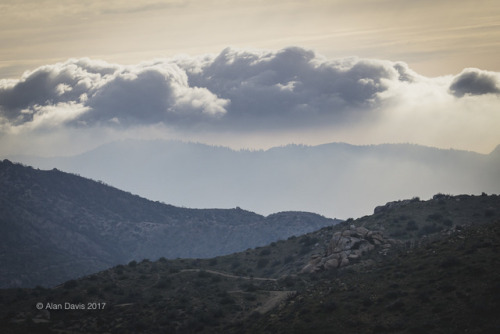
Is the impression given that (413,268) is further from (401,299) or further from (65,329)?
(65,329)

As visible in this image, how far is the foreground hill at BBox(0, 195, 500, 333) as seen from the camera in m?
68.5

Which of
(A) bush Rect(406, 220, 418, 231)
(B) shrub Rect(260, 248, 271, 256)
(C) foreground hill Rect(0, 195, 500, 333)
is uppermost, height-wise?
(A) bush Rect(406, 220, 418, 231)

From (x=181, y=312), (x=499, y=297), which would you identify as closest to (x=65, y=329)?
(x=181, y=312)

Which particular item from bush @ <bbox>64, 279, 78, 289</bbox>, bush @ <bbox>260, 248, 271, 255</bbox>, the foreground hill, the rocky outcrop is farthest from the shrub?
bush @ <bbox>64, 279, 78, 289</bbox>

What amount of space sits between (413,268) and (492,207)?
2528 inches

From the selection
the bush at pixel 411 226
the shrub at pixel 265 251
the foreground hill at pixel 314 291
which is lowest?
the foreground hill at pixel 314 291

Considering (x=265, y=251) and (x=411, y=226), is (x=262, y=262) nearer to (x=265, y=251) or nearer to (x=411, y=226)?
(x=265, y=251)

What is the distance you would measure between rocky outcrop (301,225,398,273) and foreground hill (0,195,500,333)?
0.41 m

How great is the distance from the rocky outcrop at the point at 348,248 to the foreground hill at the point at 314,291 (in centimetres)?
41

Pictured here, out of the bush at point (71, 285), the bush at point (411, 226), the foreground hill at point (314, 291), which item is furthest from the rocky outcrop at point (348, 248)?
the bush at point (71, 285)

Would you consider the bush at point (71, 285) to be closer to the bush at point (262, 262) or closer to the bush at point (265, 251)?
the bush at point (262, 262)

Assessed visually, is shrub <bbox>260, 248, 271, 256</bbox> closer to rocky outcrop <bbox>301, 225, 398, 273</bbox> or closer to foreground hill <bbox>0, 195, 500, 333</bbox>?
foreground hill <bbox>0, 195, 500, 333</bbox>

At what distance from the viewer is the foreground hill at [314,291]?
68.5m

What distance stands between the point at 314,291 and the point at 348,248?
92.2 ft
